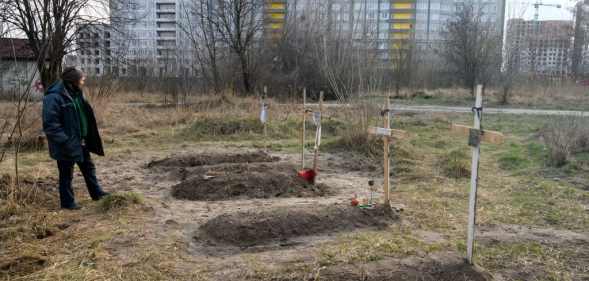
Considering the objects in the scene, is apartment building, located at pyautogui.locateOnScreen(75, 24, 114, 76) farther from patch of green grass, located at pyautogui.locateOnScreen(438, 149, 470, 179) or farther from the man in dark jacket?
patch of green grass, located at pyautogui.locateOnScreen(438, 149, 470, 179)

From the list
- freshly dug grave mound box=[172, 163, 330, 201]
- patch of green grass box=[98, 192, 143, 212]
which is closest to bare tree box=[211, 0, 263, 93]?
freshly dug grave mound box=[172, 163, 330, 201]

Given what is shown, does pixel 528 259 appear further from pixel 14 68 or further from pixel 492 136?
pixel 14 68

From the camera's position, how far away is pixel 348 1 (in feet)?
101

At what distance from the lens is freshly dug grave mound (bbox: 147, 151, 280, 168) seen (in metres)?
7.55

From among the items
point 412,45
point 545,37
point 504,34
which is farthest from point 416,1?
point 504,34

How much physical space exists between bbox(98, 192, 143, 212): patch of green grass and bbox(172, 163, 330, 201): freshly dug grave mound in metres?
0.77

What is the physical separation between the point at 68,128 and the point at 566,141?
8110mm

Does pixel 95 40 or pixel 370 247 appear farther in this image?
pixel 95 40

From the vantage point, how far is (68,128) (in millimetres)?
4602

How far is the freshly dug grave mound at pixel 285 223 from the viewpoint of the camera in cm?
398

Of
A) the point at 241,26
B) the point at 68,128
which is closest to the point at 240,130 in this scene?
the point at 68,128

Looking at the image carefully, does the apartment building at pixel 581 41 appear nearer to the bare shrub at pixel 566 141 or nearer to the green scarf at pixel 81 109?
the bare shrub at pixel 566 141

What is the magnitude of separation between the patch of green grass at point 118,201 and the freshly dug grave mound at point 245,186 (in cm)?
77

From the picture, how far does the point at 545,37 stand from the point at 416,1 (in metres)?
23.2
